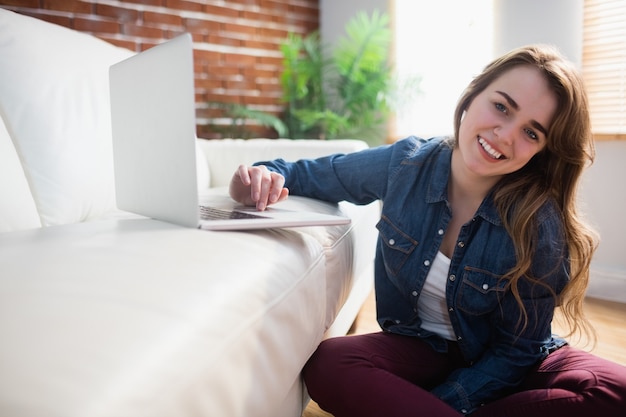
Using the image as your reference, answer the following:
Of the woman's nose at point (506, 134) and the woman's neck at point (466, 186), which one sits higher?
the woman's nose at point (506, 134)

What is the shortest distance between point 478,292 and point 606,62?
66.4 inches

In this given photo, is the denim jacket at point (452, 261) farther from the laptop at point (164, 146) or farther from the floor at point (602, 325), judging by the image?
the floor at point (602, 325)

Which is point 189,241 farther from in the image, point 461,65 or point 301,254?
point 461,65

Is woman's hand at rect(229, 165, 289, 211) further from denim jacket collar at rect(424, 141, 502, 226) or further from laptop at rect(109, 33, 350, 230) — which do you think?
denim jacket collar at rect(424, 141, 502, 226)

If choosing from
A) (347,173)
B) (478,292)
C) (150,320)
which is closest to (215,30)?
(347,173)

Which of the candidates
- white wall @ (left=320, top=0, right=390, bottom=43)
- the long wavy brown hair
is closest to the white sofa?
the long wavy brown hair

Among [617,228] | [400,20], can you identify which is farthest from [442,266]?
[400,20]

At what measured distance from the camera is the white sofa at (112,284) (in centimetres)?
46

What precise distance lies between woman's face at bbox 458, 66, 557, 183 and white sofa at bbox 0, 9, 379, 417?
35 cm

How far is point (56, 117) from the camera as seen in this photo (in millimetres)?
1198

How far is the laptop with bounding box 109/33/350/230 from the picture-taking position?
2.47ft

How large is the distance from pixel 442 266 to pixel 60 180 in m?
0.86

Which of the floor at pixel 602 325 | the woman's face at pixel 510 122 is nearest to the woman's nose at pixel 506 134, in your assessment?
the woman's face at pixel 510 122

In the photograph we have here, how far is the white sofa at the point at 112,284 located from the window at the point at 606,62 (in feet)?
4.97
